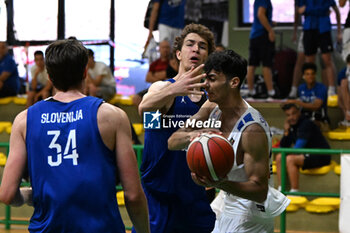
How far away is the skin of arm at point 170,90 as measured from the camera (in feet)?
10.1

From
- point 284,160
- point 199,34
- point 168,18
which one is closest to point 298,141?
point 284,160

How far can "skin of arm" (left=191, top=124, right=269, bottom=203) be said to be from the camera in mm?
2921

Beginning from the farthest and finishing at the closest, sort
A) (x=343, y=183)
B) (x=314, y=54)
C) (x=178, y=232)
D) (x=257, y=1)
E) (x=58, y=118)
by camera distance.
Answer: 1. (x=343, y=183)
2. (x=314, y=54)
3. (x=257, y=1)
4. (x=178, y=232)
5. (x=58, y=118)

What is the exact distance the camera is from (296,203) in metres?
5.95

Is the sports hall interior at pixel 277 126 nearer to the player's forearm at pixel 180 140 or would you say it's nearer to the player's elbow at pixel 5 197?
the player's forearm at pixel 180 140

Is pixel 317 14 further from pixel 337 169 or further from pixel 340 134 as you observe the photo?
pixel 337 169

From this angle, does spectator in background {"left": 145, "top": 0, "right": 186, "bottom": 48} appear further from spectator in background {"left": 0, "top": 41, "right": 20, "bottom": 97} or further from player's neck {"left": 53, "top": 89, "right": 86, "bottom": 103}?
player's neck {"left": 53, "top": 89, "right": 86, "bottom": 103}

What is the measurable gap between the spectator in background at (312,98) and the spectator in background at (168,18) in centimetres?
96

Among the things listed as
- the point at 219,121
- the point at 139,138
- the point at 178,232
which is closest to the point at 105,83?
the point at 139,138

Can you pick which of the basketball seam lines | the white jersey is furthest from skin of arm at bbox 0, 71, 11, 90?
the basketball seam lines

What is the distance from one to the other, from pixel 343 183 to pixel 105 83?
219 centimetres

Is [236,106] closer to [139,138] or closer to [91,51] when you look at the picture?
[91,51]

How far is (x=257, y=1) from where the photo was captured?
4.12 m

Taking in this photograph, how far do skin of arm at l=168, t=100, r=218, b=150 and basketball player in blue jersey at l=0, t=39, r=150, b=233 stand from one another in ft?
2.05
